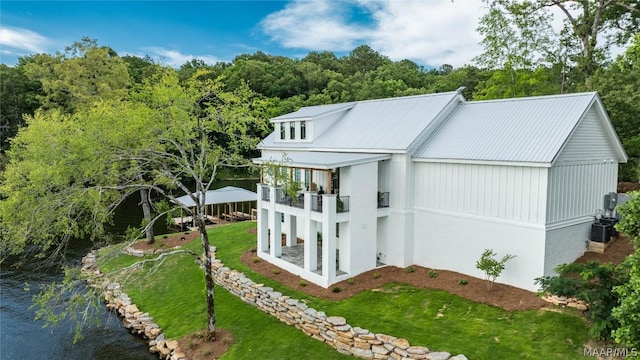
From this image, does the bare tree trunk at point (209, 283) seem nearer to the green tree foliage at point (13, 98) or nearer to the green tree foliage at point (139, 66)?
the green tree foliage at point (13, 98)

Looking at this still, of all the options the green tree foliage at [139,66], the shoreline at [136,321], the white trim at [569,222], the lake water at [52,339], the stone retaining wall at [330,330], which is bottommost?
the lake water at [52,339]

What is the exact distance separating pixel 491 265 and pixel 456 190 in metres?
3.53

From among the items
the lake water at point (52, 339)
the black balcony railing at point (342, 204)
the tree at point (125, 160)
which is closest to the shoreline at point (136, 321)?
the lake water at point (52, 339)

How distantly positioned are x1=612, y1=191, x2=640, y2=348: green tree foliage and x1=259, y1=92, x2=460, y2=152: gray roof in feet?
30.4

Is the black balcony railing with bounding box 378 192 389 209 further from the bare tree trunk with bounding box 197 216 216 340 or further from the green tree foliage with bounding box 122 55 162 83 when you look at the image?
the green tree foliage with bounding box 122 55 162 83

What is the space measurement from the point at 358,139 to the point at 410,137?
9.96ft

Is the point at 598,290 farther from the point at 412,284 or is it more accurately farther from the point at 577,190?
the point at 412,284

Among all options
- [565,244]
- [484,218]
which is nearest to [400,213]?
[484,218]

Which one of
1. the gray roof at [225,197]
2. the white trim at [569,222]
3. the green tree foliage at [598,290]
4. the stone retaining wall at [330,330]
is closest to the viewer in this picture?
the green tree foliage at [598,290]

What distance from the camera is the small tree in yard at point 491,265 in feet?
46.0

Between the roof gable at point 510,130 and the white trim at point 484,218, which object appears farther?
the roof gable at point 510,130

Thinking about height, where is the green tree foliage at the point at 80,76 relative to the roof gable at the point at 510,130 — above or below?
above

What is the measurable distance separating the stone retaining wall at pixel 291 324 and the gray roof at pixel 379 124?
26.6 feet

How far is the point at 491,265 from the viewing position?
1402cm
